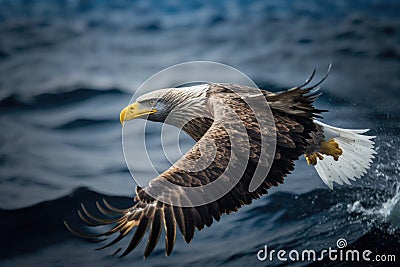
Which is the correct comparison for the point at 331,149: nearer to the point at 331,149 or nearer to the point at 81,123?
the point at 331,149

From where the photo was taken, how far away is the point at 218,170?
7.11 ft

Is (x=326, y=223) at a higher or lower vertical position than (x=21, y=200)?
lower

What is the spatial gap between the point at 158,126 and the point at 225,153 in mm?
1358

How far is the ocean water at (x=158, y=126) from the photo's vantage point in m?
3.08

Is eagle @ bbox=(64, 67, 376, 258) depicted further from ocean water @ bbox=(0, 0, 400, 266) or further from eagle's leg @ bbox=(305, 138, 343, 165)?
ocean water @ bbox=(0, 0, 400, 266)

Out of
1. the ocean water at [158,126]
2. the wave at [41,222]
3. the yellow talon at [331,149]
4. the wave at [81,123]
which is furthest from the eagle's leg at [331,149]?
the wave at [81,123]

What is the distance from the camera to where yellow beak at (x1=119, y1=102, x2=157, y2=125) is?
8.40 ft

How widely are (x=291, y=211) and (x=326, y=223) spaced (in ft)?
0.65

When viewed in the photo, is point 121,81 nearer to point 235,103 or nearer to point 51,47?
point 51,47

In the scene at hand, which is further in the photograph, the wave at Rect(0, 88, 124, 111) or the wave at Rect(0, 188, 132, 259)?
the wave at Rect(0, 88, 124, 111)

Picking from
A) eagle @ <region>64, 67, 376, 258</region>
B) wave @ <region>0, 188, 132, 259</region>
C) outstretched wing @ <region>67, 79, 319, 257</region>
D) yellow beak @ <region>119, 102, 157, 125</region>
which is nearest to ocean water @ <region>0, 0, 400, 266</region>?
wave @ <region>0, 188, 132, 259</region>

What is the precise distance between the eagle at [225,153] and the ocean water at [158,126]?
29cm

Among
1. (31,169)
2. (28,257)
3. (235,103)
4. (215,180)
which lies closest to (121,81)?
(31,169)

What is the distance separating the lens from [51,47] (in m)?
4.07
